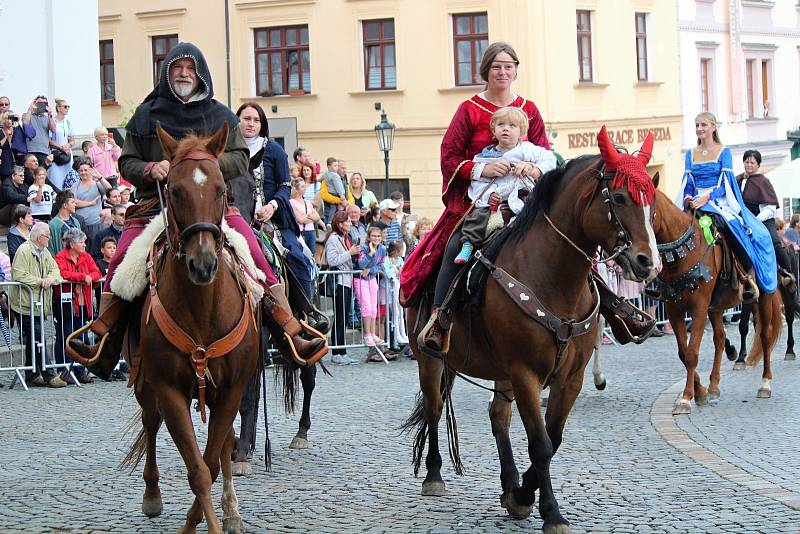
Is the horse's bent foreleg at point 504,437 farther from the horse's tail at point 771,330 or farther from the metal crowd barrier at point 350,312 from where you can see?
the metal crowd barrier at point 350,312

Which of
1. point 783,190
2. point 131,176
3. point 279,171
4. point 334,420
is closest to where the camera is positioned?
point 131,176

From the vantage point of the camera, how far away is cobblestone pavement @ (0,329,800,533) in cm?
830

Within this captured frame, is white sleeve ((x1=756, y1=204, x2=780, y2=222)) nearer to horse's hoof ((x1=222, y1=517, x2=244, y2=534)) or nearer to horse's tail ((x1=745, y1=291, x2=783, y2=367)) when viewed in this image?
horse's tail ((x1=745, y1=291, x2=783, y2=367))

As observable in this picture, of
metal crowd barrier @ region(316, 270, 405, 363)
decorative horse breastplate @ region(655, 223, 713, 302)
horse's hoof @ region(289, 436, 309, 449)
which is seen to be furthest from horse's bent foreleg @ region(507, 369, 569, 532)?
metal crowd barrier @ region(316, 270, 405, 363)

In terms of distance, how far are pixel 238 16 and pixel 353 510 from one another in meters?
35.5

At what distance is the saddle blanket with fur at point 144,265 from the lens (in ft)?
26.3

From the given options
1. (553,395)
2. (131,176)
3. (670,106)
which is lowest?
(553,395)

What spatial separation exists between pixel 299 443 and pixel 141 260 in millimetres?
3766

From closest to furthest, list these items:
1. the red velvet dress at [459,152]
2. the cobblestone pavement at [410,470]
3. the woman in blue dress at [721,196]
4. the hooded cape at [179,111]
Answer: the cobblestone pavement at [410,470] → the hooded cape at [179,111] → the red velvet dress at [459,152] → the woman in blue dress at [721,196]

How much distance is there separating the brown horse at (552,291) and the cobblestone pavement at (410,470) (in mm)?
477

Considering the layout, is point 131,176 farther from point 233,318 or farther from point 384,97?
point 384,97

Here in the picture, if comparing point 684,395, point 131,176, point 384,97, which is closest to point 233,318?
point 131,176

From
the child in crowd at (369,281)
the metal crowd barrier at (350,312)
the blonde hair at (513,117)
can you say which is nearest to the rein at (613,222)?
the blonde hair at (513,117)

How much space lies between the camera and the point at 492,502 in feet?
29.1
